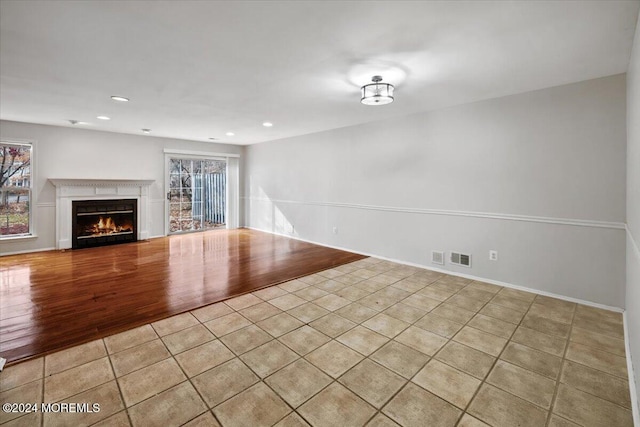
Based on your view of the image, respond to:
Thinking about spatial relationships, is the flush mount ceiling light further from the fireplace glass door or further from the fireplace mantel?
the fireplace glass door

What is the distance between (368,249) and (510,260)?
2.22 metres

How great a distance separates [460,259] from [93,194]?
22.5ft

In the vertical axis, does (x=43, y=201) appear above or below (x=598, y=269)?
above

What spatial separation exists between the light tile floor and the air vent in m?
0.93

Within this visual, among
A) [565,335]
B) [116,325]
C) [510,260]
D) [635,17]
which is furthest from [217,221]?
[635,17]

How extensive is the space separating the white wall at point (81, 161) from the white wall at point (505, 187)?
4117 millimetres

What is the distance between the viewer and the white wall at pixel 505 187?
10.0 ft

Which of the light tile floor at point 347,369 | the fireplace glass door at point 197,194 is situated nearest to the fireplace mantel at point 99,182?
the fireplace glass door at point 197,194

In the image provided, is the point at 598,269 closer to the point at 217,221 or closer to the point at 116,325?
the point at 116,325

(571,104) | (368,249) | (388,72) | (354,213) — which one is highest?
(388,72)

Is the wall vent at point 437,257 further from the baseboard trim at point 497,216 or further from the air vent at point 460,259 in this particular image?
the baseboard trim at point 497,216

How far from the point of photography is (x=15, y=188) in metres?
5.24

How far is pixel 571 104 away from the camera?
10.4ft

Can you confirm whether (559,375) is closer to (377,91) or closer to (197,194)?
(377,91)
